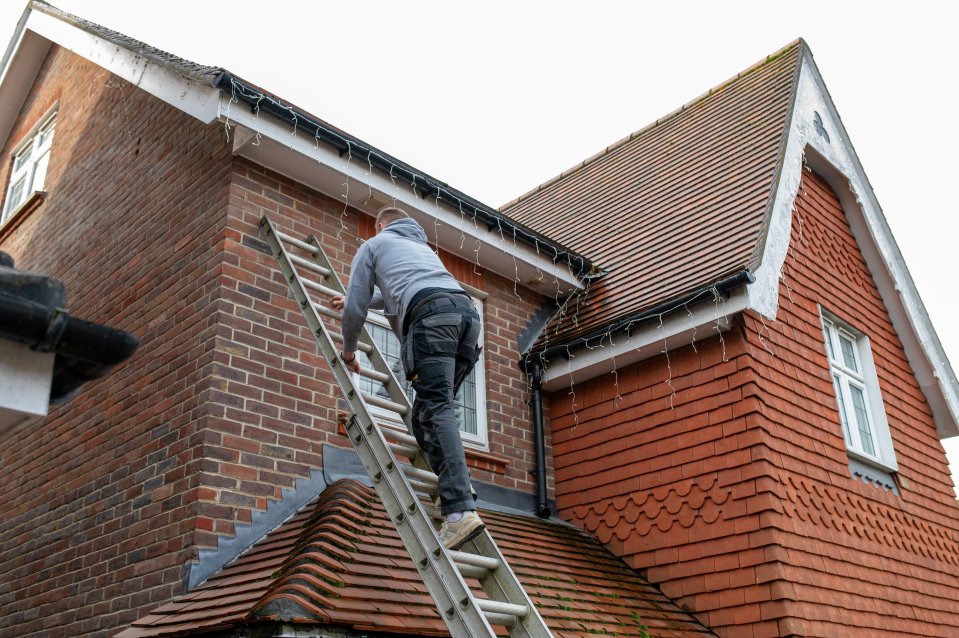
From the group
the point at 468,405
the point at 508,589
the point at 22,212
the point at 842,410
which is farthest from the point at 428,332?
the point at 22,212

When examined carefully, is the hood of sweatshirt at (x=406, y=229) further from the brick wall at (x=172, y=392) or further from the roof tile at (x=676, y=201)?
the roof tile at (x=676, y=201)

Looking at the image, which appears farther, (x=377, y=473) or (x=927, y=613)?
(x=927, y=613)

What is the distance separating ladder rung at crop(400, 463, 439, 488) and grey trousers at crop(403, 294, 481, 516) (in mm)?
67

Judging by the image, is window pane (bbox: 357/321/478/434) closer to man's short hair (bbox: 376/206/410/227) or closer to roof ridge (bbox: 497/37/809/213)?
man's short hair (bbox: 376/206/410/227)

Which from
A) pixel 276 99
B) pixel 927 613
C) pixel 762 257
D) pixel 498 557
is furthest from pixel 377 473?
pixel 927 613

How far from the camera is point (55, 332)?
8.80 ft

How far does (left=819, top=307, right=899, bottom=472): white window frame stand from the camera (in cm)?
861

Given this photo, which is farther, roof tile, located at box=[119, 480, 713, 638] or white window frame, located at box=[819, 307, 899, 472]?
white window frame, located at box=[819, 307, 899, 472]

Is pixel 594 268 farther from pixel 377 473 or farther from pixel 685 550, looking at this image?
pixel 377 473

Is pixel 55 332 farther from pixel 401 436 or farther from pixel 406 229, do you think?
pixel 406 229

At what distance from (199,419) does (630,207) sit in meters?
5.96

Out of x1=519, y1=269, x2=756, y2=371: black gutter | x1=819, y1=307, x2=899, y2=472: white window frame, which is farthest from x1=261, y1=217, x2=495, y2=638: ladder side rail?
x1=819, y1=307, x2=899, y2=472: white window frame

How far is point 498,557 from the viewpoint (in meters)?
4.09

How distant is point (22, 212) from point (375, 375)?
6.75 meters
